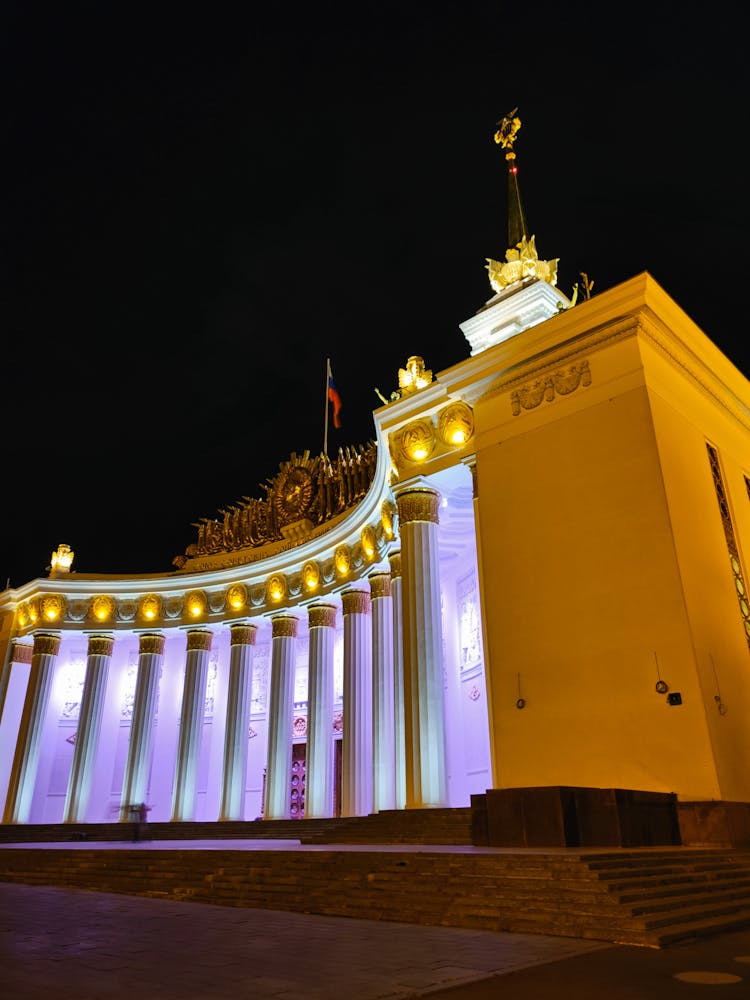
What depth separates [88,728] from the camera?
1056 inches

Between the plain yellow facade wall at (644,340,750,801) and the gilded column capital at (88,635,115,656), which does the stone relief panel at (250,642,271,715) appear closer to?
the gilded column capital at (88,635,115,656)

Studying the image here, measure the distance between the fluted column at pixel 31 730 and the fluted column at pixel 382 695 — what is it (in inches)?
577

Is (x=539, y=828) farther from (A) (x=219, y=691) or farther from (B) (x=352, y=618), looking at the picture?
(A) (x=219, y=691)

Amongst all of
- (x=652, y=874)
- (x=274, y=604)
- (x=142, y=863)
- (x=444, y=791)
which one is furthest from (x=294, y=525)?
(x=652, y=874)

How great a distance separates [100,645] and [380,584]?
1363 cm

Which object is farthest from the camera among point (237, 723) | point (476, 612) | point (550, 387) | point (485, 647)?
point (237, 723)

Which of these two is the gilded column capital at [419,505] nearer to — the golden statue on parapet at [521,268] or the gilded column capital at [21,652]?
the golden statue on parapet at [521,268]

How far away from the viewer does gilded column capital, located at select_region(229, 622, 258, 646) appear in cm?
2672

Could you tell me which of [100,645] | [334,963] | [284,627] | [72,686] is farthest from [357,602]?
[334,963]

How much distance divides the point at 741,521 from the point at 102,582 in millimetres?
23287

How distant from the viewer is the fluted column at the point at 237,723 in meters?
24.1

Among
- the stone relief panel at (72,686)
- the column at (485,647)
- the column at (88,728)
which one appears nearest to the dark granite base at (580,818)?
the column at (485,647)

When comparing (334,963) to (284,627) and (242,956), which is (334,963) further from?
(284,627)

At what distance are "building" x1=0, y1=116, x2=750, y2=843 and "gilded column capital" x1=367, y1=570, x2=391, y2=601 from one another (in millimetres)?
119
